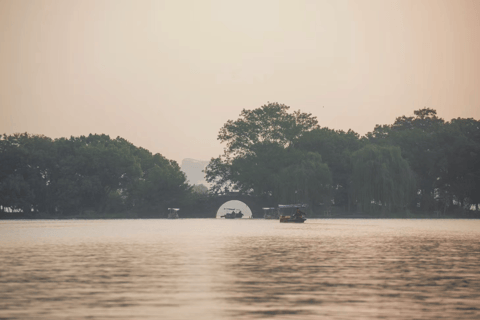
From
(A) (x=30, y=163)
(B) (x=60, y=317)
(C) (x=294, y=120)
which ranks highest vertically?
(C) (x=294, y=120)

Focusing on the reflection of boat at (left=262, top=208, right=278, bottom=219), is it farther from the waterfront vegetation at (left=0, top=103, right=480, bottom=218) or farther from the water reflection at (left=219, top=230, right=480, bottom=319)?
the water reflection at (left=219, top=230, right=480, bottom=319)

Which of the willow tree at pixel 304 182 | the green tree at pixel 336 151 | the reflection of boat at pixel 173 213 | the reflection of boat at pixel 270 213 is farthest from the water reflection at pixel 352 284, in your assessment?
the reflection of boat at pixel 173 213

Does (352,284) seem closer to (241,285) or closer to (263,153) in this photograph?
(241,285)

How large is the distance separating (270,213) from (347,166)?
61.1ft

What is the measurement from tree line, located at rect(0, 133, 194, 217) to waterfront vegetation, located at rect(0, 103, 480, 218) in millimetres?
164

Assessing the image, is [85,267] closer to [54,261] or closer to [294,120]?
[54,261]

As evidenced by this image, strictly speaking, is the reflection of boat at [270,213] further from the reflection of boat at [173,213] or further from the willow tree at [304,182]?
the reflection of boat at [173,213]

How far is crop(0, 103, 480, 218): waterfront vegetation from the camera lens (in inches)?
3939

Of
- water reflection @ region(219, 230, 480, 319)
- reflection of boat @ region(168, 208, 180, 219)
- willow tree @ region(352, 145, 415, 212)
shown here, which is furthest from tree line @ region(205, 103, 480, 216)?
water reflection @ region(219, 230, 480, 319)

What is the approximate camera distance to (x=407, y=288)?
659 inches

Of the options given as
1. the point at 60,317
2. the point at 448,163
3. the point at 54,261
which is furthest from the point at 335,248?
the point at 448,163

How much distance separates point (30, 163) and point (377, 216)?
54608mm

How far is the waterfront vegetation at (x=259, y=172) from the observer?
100062 millimetres

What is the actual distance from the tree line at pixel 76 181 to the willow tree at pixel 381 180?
32.1 meters
